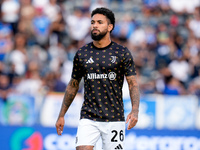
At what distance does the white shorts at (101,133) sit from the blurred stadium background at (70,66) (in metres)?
3.67

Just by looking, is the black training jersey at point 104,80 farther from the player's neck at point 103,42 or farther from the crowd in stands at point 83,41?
the crowd in stands at point 83,41

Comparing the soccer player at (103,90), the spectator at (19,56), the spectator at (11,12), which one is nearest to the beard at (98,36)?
the soccer player at (103,90)

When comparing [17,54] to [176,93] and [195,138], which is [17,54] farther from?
[195,138]

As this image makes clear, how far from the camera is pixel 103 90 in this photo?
18.6 ft

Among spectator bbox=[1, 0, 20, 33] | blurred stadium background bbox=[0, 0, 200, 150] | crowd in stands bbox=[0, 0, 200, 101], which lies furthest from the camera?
spectator bbox=[1, 0, 20, 33]

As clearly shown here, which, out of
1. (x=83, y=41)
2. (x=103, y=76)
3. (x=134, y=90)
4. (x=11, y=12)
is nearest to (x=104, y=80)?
(x=103, y=76)

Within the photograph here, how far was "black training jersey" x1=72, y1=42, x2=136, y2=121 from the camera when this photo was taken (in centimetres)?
567

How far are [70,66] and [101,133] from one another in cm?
772

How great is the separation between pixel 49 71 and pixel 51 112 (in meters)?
2.42

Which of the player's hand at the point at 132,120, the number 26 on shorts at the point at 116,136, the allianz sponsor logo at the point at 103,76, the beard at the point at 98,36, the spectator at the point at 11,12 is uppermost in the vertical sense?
the spectator at the point at 11,12

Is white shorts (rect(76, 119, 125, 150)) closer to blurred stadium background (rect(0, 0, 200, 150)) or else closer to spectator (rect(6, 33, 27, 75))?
blurred stadium background (rect(0, 0, 200, 150))

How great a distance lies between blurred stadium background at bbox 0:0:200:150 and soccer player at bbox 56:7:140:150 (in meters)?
3.69

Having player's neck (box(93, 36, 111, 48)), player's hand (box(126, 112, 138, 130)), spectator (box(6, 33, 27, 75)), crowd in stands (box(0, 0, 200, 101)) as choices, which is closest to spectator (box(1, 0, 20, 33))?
crowd in stands (box(0, 0, 200, 101))

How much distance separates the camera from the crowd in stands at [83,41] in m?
12.6
